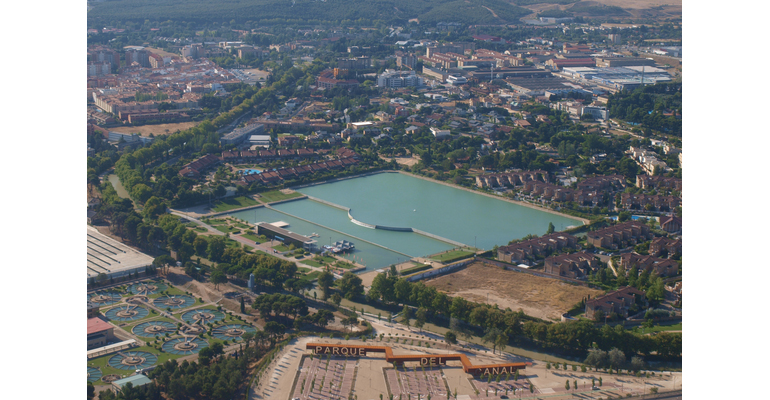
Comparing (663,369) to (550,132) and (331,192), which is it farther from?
(550,132)

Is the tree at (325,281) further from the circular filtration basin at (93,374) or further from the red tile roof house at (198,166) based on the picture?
the red tile roof house at (198,166)

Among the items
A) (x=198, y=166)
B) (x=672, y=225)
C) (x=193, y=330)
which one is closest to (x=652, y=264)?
(x=672, y=225)

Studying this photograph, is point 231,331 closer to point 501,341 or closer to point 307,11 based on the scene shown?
point 501,341

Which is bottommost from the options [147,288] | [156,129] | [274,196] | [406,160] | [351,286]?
[147,288]

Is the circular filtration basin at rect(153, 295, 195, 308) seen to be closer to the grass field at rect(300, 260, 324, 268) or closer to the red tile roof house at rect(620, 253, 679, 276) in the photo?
the grass field at rect(300, 260, 324, 268)

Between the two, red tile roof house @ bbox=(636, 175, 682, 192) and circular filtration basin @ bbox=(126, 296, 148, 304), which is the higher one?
red tile roof house @ bbox=(636, 175, 682, 192)

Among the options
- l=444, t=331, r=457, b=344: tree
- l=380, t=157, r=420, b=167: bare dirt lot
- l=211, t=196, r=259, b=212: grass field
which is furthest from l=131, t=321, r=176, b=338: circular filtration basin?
l=380, t=157, r=420, b=167: bare dirt lot
